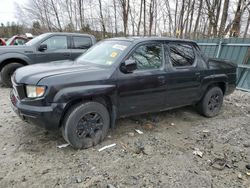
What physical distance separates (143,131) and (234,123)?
7.06ft

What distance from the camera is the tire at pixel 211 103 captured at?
4719mm

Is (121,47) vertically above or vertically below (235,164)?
above

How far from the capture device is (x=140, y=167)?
2912mm

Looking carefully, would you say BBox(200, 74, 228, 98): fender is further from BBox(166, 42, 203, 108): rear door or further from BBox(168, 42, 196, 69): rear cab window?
BBox(168, 42, 196, 69): rear cab window

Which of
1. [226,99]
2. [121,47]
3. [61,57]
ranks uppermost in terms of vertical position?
[121,47]

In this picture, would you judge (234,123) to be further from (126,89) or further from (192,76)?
(126,89)

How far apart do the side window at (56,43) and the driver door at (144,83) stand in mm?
4394

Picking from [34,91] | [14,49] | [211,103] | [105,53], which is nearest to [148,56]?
[105,53]

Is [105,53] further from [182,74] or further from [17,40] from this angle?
[17,40]

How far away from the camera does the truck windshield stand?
11.6ft

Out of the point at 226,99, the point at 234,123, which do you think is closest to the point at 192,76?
the point at 234,123

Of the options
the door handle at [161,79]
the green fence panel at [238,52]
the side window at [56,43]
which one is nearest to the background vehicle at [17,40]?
the side window at [56,43]

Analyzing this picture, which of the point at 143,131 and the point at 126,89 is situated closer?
the point at 126,89

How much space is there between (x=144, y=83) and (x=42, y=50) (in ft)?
14.9
